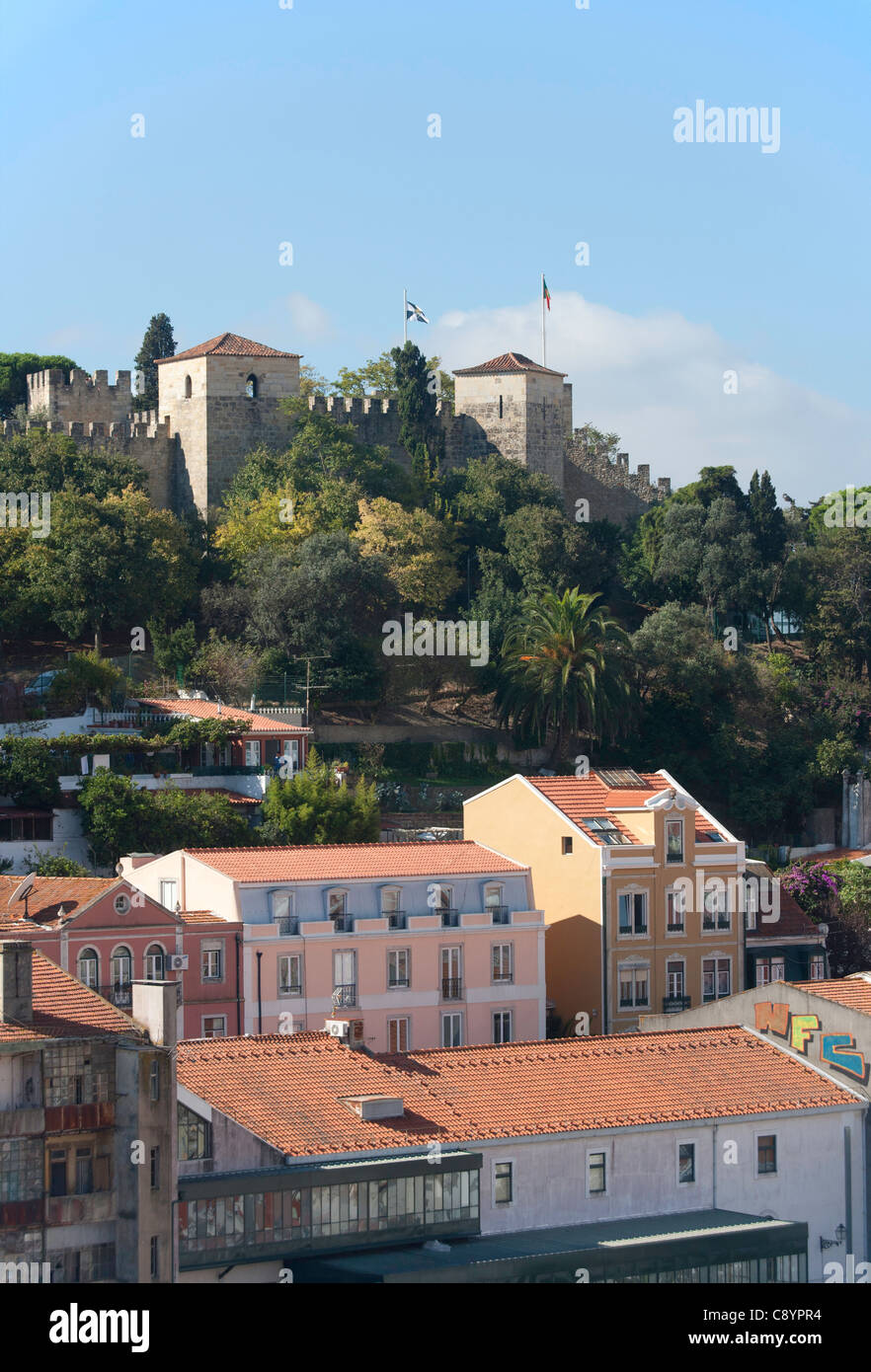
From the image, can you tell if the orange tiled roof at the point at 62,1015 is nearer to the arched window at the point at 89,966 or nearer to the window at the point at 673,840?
the arched window at the point at 89,966

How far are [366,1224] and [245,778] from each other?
93.2 feet

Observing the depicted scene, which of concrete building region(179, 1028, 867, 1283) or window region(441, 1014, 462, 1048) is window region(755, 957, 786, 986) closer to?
window region(441, 1014, 462, 1048)

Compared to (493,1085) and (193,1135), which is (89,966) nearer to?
(493,1085)

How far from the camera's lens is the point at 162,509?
234ft

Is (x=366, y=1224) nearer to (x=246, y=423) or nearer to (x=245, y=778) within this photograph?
(x=245, y=778)

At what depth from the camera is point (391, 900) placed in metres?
45.2

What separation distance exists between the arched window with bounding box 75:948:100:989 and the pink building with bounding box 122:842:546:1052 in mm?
2856

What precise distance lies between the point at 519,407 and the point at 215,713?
71.8 feet

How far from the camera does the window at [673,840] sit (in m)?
49.5

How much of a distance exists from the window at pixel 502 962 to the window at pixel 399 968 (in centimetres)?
179

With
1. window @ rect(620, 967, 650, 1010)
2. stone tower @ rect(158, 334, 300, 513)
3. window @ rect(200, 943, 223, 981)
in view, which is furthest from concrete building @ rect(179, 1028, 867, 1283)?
stone tower @ rect(158, 334, 300, 513)

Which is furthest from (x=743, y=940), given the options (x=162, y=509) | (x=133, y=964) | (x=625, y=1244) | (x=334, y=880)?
(x=162, y=509)

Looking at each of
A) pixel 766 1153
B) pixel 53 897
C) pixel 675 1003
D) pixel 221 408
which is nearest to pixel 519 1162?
pixel 766 1153

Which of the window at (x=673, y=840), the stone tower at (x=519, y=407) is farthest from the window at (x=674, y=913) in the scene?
the stone tower at (x=519, y=407)
